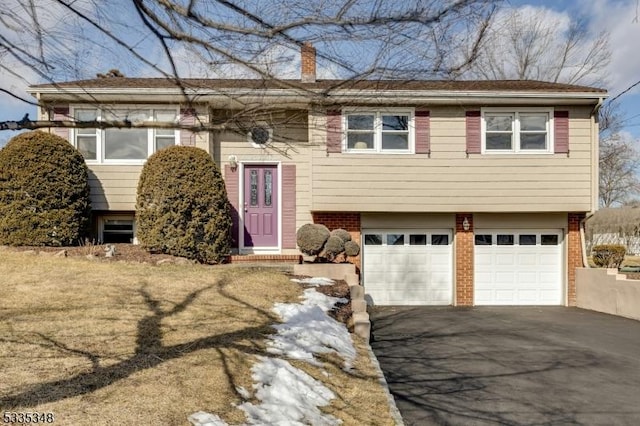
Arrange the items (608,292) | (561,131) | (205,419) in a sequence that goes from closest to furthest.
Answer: (205,419) → (608,292) → (561,131)

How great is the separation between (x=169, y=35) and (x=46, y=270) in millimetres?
6850

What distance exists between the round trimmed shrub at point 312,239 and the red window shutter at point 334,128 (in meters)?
6.51

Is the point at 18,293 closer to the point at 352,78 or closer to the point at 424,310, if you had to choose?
the point at 352,78

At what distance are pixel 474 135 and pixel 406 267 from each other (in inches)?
155

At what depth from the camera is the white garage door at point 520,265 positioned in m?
13.1

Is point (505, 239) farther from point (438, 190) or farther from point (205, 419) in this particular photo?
point (205, 419)

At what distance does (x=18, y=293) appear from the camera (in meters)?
7.05

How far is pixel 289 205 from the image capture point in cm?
1272

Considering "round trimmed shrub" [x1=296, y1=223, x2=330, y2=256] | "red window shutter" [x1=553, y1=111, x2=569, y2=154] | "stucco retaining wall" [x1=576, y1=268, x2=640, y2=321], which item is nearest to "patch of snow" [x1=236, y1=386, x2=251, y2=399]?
"round trimmed shrub" [x1=296, y1=223, x2=330, y2=256]

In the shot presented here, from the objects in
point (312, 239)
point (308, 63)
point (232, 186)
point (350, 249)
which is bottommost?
point (350, 249)

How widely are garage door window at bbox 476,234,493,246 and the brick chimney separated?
10.6 meters

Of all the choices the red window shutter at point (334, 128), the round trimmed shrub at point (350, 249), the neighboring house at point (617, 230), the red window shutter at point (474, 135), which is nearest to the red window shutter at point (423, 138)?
the red window shutter at point (474, 135)

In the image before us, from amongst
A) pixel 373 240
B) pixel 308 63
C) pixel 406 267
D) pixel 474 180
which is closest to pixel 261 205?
pixel 373 240

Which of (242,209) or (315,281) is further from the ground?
(242,209)
